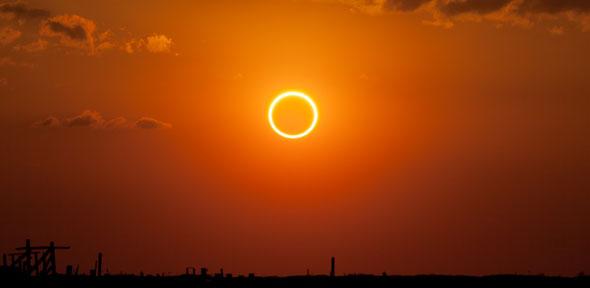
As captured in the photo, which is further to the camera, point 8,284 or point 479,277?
point 479,277

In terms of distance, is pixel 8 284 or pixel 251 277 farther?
pixel 251 277

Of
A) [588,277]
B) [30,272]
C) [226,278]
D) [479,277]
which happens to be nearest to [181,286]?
[226,278]

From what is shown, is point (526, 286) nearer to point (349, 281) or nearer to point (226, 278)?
point (349, 281)

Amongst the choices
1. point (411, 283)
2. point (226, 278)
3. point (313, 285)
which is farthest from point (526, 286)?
point (226, 278)

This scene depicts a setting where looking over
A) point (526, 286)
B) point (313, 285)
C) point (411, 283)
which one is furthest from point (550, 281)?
point (313, 285)

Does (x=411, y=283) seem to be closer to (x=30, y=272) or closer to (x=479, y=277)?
(x=479, y=277)

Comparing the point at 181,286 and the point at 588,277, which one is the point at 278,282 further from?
Answer: the point at 588,277
